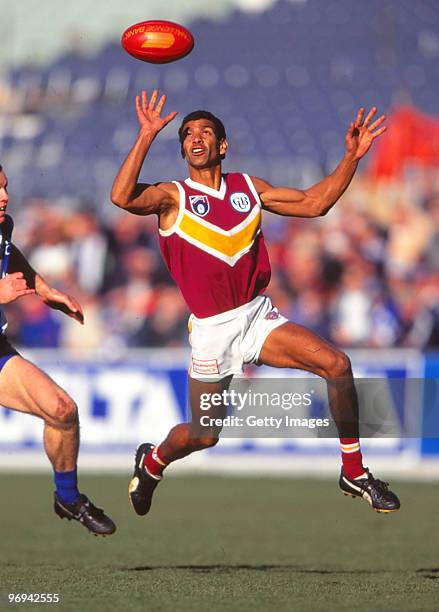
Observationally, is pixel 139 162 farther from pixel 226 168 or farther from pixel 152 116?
pixel 226 168

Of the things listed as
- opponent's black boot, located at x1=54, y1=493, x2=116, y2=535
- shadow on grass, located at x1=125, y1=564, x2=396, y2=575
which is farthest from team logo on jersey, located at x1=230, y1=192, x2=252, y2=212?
shadow on grass, located at x1=125, y1=564, x2=396, y2=575

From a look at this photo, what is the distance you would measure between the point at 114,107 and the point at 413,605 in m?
14.0

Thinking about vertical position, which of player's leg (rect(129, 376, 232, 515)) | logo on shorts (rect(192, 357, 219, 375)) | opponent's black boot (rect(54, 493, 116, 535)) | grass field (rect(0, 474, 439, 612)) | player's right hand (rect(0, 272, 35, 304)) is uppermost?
player's right hand (rect(0, 272, 35, 304))

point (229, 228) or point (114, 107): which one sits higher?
point (114, 107)

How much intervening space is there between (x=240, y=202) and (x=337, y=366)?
1.24m

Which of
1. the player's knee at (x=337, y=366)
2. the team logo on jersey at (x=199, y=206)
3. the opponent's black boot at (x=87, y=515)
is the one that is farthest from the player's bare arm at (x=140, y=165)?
the opponent's black boot at (x=87, y=515)

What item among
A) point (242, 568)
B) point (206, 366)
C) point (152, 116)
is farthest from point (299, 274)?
point (152, 116)

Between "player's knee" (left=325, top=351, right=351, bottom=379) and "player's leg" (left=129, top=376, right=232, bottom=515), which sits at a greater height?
"player's knee" (left=325, top=351, right=351, bottom=379)

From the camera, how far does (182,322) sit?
16703 mm

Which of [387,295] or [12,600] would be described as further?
[387,295]

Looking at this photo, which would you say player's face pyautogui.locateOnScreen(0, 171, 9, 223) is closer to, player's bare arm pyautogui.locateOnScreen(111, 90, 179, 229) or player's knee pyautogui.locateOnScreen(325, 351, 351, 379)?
player's bare arm pyautogui.locateOnScreen(111, 90, 179, 229)

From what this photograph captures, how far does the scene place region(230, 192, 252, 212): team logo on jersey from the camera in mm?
8805

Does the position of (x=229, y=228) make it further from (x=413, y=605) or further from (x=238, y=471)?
(x=238, y=471)

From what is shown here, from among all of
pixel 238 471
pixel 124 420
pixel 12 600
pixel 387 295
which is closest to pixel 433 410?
pixel 387 295
